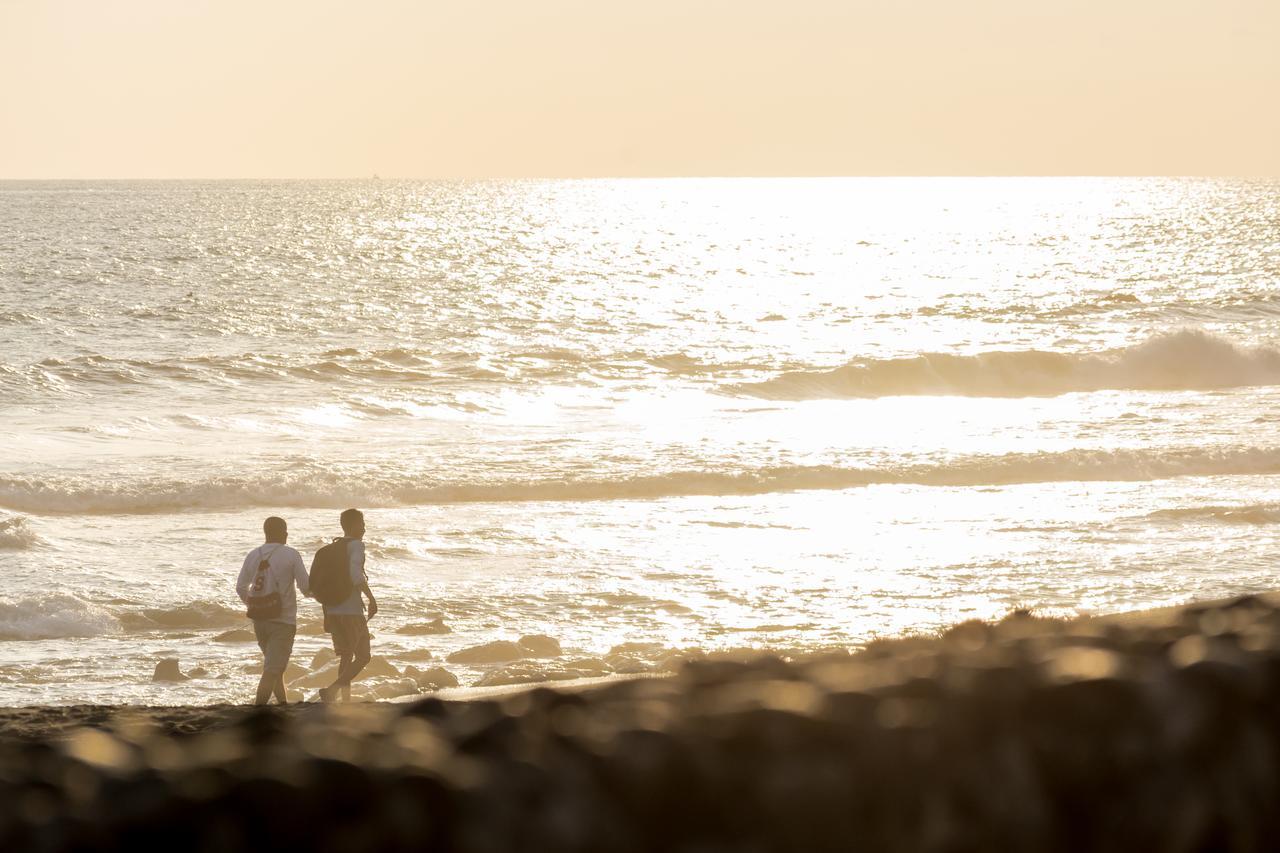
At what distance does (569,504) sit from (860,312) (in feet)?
133

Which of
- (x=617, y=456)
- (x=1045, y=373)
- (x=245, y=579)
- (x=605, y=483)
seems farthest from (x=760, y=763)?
(x=1045, y=373)

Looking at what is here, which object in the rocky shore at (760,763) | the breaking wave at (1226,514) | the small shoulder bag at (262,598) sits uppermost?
the rocky shore at (760,763)

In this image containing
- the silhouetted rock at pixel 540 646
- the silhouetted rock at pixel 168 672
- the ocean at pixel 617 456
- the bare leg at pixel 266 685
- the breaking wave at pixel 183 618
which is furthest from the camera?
the ocean at pixel 617 456

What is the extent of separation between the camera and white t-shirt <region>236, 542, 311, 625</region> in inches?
415

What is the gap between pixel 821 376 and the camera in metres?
37.8

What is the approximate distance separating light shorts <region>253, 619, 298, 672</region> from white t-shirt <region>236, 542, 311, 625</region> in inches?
2.1

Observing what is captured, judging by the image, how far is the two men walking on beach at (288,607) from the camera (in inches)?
413

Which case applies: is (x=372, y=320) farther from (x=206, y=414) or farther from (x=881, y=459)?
(x=881, y=459)

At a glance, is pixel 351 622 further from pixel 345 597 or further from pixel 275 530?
pixel 275 530

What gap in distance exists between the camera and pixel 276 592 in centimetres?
1054

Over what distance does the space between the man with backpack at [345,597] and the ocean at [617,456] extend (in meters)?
1.20

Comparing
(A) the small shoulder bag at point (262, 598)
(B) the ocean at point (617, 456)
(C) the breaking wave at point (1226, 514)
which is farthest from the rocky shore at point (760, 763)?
(C) the breaking wave at point (1226, 514)

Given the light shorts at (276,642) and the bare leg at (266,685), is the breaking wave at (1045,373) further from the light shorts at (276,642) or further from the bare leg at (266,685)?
the bare leg at (266,685)

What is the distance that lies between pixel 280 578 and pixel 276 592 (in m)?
0.13
